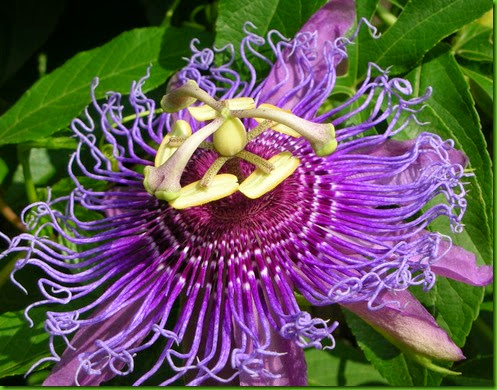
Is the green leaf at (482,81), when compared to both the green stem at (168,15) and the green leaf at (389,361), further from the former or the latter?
the green stem at (168,15)

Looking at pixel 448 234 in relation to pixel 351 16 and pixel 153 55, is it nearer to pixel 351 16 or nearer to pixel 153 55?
pixel 351 16

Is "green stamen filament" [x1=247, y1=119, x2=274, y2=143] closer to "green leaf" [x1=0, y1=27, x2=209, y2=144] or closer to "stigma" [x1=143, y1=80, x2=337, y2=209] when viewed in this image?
"stigma" [x1=143, y1=80, x2=337, y2=209]

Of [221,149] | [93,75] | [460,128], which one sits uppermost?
[93,75]

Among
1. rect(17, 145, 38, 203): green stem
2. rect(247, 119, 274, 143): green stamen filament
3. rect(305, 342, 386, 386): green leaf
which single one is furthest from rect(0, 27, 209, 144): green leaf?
rect(305, 342, 386, 386): green leaf

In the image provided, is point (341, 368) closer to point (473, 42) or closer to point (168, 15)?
point (473, 42)

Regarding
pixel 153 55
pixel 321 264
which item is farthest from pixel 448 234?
pixel 153 55

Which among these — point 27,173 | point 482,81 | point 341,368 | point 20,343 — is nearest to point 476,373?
point 341,368
